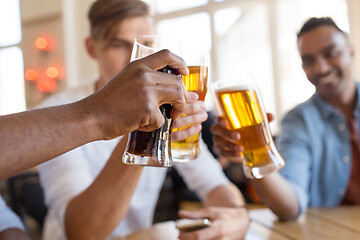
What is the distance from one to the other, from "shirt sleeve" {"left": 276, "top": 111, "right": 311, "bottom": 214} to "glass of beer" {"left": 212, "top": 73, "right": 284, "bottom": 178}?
0.45 m

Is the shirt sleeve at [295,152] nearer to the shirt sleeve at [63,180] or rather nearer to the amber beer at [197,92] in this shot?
the amber beer at [197,92]

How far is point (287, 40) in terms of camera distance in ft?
19.0

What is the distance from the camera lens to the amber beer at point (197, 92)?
2.78 feet

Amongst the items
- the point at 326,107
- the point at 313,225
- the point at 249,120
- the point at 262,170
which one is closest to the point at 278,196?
the point at 313,225

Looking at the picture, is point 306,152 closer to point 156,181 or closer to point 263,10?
point 156,181

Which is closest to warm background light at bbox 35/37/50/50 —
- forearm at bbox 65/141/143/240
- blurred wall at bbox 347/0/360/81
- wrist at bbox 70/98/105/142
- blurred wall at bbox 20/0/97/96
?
blurred wall at bbox 20/0/97/96

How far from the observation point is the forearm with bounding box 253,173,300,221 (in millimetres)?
1221

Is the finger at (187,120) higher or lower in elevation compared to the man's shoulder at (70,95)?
lower

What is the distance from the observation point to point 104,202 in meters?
1.03

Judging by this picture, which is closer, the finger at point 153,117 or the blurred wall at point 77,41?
the finger at point 153,117

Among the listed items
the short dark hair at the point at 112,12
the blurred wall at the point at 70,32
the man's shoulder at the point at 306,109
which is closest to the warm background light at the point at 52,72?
the blurred wall at the point at 70,32

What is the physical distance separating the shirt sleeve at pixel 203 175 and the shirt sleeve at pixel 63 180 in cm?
45

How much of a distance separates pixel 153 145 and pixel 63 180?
2.25 ft

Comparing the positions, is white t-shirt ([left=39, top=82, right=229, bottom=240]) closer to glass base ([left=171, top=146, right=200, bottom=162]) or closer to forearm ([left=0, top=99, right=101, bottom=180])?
glass base ([left=171, top=146, right=200, bottom=162])
